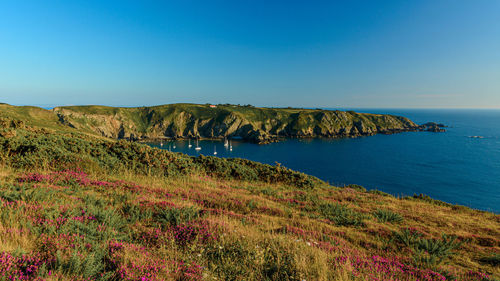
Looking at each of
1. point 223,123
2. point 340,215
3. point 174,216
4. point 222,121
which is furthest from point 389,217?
point 222,121

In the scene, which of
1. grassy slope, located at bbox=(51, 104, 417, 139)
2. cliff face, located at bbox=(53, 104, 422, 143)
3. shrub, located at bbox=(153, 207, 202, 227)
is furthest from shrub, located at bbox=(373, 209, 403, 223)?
grassy slope, located at bbox=(51, 104, 417, 139)

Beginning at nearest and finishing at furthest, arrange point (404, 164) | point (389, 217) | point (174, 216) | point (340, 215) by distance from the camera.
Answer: point (174, 216) → point (340, 215) → point (389, 217) → point (404, 164)

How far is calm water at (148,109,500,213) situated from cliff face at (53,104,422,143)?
23.9m

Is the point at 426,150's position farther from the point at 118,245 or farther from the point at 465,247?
the point at 118,245

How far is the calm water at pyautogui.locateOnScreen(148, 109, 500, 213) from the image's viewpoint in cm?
5716

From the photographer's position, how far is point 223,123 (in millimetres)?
153750

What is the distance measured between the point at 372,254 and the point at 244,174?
1302cm

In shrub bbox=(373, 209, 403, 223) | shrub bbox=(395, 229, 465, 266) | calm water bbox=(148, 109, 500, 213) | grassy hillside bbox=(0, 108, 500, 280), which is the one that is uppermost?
grassy hillside bbox=(0, 108, 500, 280)

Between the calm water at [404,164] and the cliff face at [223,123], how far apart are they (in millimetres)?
23941

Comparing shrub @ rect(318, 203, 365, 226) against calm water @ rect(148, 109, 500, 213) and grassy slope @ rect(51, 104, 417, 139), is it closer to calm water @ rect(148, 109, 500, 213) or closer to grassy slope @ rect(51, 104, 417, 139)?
calm water @ rect(148, 109, 500, 213)

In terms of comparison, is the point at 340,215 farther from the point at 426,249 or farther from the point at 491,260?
the point at 491,260

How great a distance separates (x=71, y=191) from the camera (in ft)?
23.9

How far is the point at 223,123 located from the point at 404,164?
370 ft

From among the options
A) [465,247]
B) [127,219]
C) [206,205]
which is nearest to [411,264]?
[465,247]
